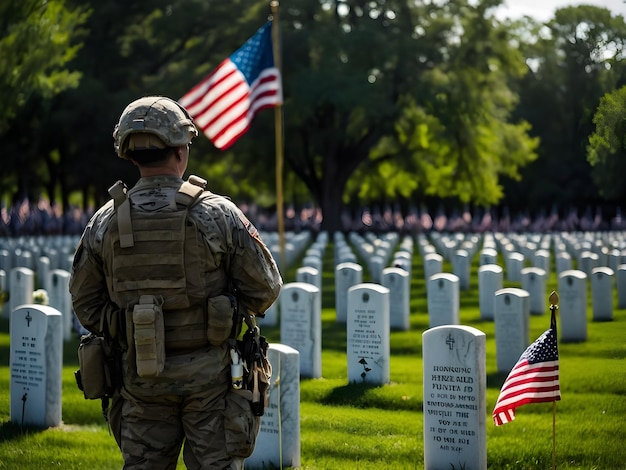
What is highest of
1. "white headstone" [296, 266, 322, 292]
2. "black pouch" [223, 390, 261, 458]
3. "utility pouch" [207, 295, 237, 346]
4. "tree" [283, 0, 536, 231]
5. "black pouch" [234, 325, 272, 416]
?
"tree" [283, 0, 536, 231]

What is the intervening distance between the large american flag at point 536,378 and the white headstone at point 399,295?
759 cm

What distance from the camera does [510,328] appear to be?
991cm

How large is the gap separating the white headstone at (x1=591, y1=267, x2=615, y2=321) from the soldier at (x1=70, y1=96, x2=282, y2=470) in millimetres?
9792

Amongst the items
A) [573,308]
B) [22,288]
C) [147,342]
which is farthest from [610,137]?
[22,288]

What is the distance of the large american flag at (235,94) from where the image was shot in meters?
11.9

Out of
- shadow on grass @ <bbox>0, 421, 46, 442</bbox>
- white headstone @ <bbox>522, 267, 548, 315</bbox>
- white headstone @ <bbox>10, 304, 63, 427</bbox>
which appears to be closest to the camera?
shadow on grass @ <bbox>0, 421, 46, 442</bbox>

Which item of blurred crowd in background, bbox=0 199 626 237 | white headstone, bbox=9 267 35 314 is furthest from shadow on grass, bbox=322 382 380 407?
blurred crowd in background, bbox=0 199 626 237

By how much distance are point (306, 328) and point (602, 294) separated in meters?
5.34

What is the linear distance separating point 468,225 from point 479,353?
128ft

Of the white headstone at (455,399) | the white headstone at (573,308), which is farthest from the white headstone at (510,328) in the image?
the white headstone at (455,399)

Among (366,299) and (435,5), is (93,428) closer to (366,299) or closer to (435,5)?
(366,299)

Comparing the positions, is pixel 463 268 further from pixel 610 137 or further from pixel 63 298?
pixel 610 137

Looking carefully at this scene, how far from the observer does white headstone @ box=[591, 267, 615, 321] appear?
12.9 meters

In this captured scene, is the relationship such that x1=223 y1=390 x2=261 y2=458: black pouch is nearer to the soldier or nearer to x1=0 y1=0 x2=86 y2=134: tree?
the soldier
